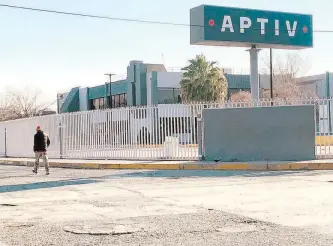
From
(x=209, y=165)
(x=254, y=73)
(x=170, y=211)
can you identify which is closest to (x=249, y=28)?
(x=254, y=73)

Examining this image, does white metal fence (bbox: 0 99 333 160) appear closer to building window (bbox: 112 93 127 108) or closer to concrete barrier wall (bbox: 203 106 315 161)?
concrete barrier wall (bbox: 203 106 315 161)

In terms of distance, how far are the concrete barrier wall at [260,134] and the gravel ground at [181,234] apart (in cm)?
1123

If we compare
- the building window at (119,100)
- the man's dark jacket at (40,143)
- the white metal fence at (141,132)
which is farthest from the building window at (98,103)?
the man's dark jacket at (40,143)

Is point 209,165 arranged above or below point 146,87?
below

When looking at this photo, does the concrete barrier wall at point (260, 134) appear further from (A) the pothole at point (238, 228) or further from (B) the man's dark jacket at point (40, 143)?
(A) the pothole at point (238, 228)

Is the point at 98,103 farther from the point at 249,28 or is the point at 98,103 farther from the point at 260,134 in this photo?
the point at 260,134

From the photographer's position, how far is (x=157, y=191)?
40.4 feet

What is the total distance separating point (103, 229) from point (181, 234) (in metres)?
1.21

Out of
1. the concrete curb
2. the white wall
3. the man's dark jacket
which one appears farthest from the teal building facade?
the man's dark jacket

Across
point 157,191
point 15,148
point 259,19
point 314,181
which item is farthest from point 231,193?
point 15,148

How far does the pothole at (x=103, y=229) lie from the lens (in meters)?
7.46

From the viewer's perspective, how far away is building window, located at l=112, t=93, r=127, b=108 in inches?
2392

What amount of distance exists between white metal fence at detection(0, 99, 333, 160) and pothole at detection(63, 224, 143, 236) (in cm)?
1249

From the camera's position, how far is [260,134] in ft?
63.9
